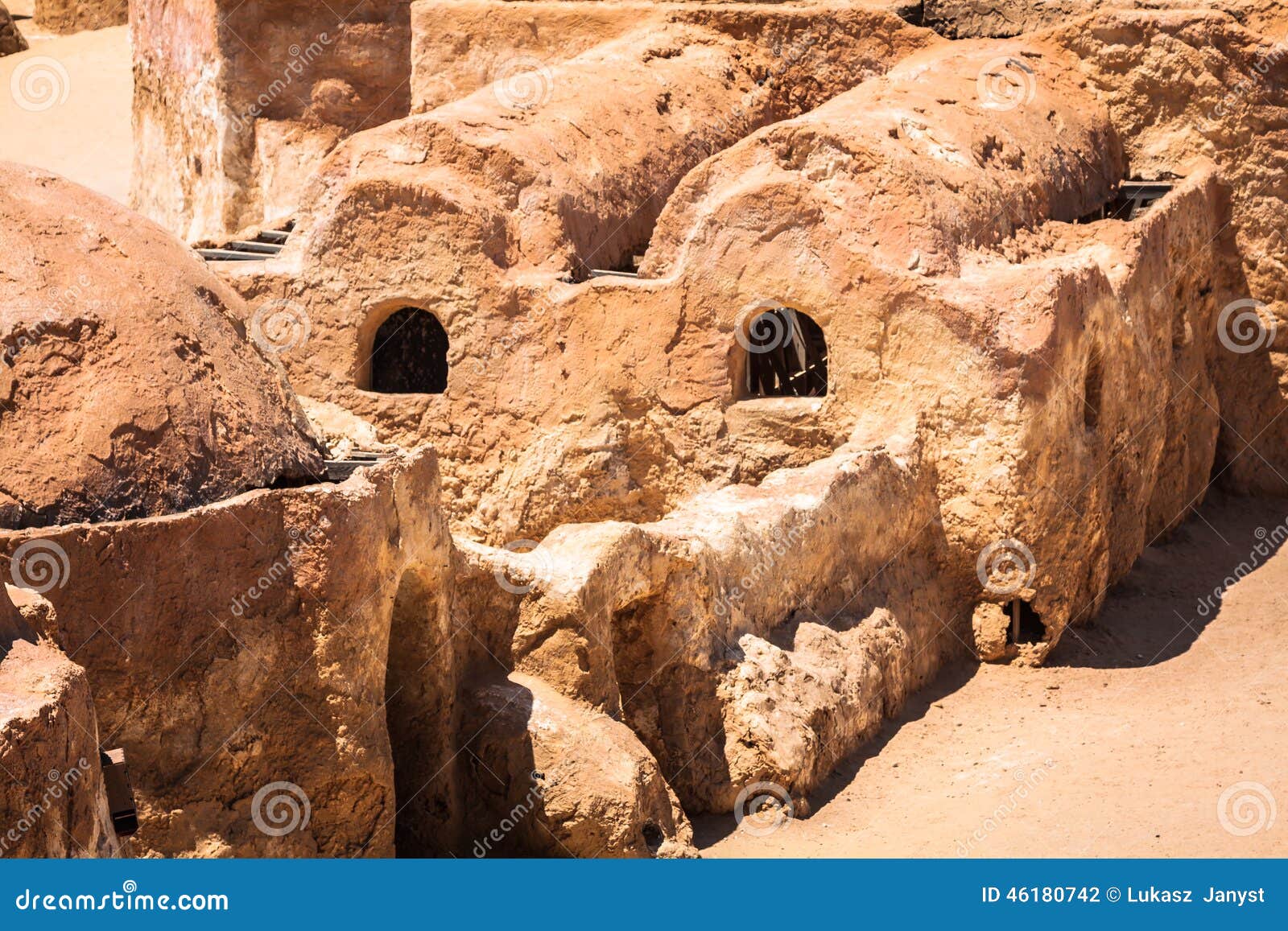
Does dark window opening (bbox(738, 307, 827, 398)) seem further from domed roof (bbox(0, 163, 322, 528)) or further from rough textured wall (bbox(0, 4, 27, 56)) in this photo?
rough textured wall (bbox(0, 4, 27, 56))

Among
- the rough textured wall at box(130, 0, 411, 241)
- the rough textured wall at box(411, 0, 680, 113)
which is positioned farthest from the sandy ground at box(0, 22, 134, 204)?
the rough textured wall at box(411, 0, 680, 113)

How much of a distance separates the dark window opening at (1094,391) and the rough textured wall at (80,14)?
2316 cm

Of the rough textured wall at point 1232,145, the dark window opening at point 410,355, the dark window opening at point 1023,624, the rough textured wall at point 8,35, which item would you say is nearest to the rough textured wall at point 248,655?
the dark window opening at point 1023,624

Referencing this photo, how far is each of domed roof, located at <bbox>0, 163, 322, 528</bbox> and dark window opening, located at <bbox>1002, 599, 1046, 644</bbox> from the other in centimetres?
511

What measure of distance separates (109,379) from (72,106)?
23.6 metres

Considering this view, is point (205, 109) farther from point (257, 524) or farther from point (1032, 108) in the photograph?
point (257, 524)

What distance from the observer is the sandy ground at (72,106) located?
27750mm

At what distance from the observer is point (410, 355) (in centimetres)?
1327

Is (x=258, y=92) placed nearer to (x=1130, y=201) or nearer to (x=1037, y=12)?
(x=1037, y=12)

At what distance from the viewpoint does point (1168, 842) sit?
28.6ft

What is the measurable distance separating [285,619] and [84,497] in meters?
0.90

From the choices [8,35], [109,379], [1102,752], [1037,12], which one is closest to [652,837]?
[1102,752]

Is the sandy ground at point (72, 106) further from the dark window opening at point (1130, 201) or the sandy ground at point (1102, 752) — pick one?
the sandy ground at point (1102, 752)

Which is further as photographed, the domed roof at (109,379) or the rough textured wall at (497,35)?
the rough textured wall at (497,35)
